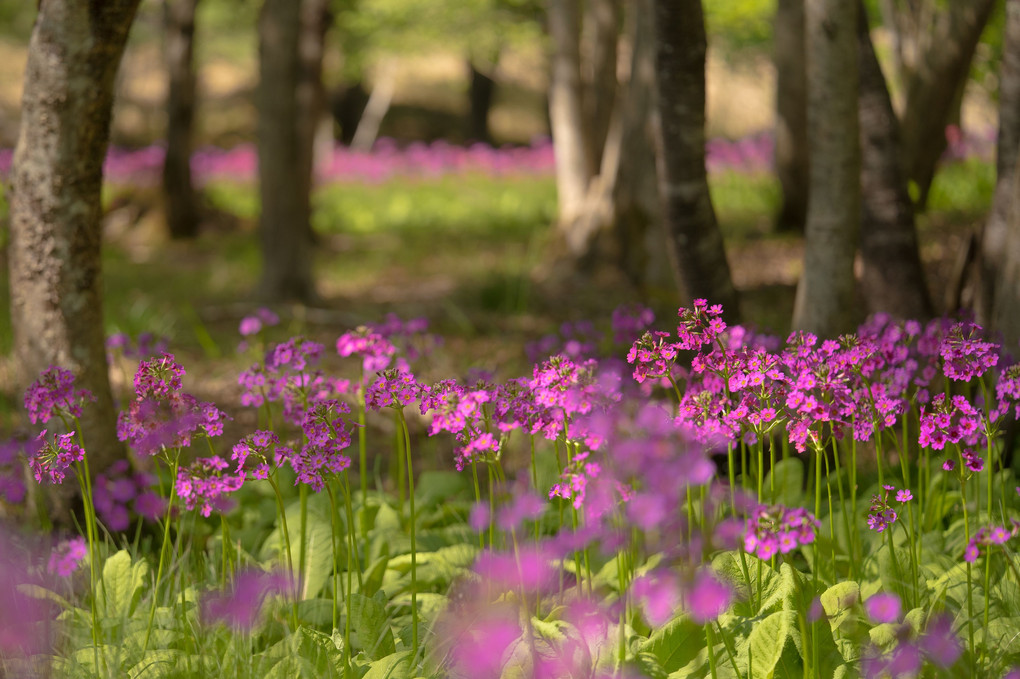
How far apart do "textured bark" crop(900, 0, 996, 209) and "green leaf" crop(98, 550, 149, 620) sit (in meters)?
4.47

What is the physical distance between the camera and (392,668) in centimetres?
232

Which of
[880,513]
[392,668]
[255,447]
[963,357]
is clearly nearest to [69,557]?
[255,447]

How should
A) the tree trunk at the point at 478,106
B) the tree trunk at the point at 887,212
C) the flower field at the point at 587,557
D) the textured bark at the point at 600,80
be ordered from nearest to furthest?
the flower field at the point at 587,557, the tree trunk at the point at 887,212, the textured bark at the point at 600,80, the tree trunk at the point at 478,106

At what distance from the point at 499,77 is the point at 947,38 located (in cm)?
2158

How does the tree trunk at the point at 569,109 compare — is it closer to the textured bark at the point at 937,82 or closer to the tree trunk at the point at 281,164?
the tree trunk at the point at 281,164

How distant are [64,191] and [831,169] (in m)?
2.92

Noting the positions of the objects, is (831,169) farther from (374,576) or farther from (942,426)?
(374,576)

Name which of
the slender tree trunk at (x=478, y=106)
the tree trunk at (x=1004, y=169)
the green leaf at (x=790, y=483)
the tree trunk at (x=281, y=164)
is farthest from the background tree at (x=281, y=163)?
the slender tree trunk at (x=478, y=106)

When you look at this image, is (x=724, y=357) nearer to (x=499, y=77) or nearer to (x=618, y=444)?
(x=618, y=444)

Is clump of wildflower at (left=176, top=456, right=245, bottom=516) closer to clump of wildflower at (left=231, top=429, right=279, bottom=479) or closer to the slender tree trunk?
clump of wildflower at (left=231, top=429, right=279, bottom=479)

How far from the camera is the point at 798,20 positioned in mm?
8781

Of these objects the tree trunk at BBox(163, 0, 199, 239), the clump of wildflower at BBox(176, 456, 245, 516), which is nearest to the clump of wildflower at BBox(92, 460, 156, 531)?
the clump of wildflower at BBox(176, 456, 245, 516)

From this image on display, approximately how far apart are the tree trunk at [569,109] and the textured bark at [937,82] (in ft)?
10.6

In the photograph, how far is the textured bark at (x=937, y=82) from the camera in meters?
5.59
